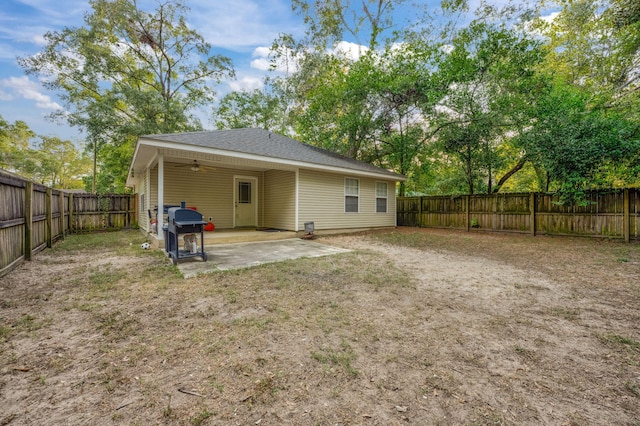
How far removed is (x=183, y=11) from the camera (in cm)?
1664

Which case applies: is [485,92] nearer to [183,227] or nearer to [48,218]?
[183,227]

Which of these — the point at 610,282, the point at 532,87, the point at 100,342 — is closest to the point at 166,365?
the point at 100,342

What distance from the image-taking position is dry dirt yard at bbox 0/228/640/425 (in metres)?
1.52

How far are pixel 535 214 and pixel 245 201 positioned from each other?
10.3m

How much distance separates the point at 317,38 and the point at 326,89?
5518 mm

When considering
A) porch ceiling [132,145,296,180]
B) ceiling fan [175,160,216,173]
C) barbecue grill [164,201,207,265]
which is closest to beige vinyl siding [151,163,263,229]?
ceiling fan [175,160,216,173]

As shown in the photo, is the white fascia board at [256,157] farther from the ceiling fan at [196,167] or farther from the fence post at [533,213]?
the fence post at [533,213]

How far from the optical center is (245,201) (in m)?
10.3

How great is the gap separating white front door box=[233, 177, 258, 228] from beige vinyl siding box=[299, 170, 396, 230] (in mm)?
2457

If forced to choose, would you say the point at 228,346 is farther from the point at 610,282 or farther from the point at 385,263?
the point at 610,282

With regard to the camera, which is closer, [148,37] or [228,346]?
[228,346]

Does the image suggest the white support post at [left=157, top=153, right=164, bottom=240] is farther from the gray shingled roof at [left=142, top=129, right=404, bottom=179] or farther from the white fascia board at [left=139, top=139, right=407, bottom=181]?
the gray shingled roof at [left=142, top=129, right=404, bottom=179]

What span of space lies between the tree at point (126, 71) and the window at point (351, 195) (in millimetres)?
11782

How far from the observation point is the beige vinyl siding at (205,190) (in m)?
8.60
